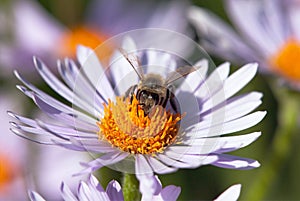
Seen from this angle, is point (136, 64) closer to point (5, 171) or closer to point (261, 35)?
point (261, 35)

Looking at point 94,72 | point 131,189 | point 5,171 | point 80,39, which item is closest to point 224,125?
point 131,189

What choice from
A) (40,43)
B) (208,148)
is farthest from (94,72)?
(40,43)

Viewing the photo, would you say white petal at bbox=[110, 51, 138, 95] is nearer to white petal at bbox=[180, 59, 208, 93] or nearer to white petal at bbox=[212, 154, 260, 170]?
white petal at bbox=[180, 59, 208, 93]

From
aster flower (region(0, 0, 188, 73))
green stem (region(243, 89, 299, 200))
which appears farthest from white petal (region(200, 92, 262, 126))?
aster flower (region(0, 0, 188, 73))

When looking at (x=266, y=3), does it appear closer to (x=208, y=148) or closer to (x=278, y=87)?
(x=278, y=87)

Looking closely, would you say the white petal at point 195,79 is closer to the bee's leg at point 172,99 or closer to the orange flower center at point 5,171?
the bee's leg at point 172,99

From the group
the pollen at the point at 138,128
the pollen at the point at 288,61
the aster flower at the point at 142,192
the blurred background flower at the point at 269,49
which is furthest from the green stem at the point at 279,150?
the aster flower at the point at 142,192
